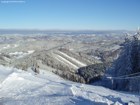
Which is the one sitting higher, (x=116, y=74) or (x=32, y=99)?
(x=32, y=99)

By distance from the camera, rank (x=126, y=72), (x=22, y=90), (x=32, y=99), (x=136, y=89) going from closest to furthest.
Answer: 1. (x=32, y=99)
2. (x=22, y=90)
3. (x=136, y=89)
4. (x=126, y=72)

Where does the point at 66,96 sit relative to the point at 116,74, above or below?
above

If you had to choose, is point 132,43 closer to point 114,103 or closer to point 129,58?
point 129,58

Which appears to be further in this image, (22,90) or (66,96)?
(22,90)

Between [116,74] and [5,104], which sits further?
[116,74]

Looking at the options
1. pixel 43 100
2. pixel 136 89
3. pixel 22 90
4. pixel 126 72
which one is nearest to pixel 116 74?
pixel 126 72

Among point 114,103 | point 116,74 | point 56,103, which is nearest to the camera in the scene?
point 114,103

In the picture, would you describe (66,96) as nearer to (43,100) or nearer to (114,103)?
(43,100)

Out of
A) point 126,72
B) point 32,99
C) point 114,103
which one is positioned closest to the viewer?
point 114,103

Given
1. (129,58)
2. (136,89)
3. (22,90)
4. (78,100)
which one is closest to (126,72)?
(129,58)
